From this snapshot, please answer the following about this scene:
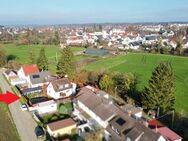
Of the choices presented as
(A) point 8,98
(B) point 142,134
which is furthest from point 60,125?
(A) point 8,98

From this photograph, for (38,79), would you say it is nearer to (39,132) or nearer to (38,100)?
(38,100)

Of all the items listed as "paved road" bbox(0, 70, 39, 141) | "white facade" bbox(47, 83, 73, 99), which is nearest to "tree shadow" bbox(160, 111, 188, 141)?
"paved road" bbox(0, 70, 39, 141)

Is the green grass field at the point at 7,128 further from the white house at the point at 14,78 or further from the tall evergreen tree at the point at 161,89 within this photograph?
the tall evergreen tree at the point at 161,89

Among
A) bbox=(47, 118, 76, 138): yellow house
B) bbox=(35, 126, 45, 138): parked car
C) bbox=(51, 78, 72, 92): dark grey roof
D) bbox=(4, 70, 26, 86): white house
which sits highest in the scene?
bbox=(51, 78, 72, 92): dark grey roof

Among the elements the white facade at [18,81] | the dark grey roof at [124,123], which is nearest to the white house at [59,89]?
the white facade at [18,81]

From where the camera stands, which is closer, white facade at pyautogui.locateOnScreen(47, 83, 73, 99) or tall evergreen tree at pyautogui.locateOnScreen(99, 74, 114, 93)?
white facade at pyautogui.locateOnScreen(47, 83, 73, 99)

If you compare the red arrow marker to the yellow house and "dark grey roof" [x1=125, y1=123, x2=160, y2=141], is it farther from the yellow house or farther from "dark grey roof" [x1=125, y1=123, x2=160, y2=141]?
"dark grey roof" [x1=125, y1=123, x2=160, y2=141]

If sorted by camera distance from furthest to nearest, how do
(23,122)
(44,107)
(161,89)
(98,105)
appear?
(44,107) < (161,89) < (23,122) < (98,105)
